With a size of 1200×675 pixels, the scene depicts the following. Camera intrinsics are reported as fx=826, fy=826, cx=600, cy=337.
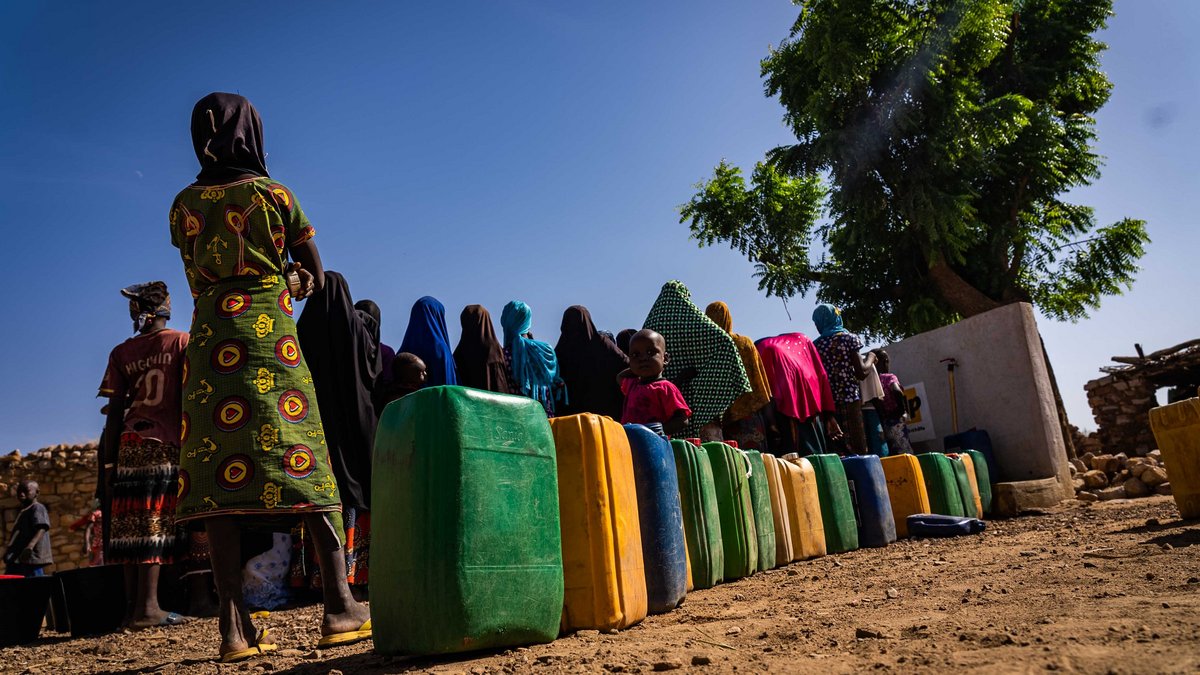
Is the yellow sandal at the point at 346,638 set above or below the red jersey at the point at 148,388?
below

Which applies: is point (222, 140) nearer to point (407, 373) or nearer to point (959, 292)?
point (407, 373)

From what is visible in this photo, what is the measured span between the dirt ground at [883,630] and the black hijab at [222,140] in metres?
1.66

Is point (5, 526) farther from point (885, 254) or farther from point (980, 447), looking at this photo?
point (885, 254)

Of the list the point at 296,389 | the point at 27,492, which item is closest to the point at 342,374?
the point at 296,389

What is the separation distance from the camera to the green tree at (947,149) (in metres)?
14.4

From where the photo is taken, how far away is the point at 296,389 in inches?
109

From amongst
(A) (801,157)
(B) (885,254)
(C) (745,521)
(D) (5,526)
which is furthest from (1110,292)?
(D) (5,526)

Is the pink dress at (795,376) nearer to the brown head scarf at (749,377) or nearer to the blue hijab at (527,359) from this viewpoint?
the brown head scarf at (749,377)

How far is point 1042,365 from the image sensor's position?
8898 mm

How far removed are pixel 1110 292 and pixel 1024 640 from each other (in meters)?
17.5

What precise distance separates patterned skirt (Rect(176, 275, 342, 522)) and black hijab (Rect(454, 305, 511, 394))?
3.00 meters

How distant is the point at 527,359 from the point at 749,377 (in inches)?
71.0

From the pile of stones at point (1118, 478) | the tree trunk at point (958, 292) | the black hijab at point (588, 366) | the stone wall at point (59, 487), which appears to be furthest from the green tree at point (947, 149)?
the stone wall at point (59, 487)

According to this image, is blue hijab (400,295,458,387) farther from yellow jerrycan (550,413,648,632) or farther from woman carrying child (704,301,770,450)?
yellow jerrycan (550,413,648,632)
